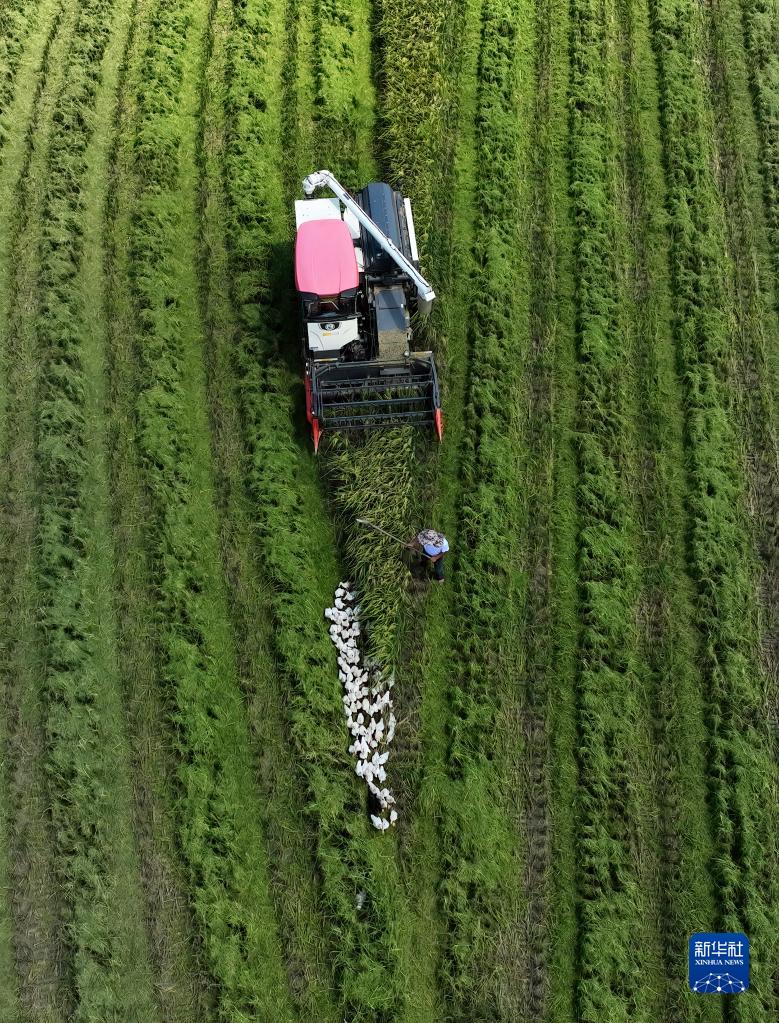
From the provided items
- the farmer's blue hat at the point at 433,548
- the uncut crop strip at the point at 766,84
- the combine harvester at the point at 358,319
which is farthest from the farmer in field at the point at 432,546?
the uncut crop strip at the point at 766,84

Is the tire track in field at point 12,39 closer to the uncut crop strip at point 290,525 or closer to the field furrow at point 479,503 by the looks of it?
the uncut crop strip at point 290,525

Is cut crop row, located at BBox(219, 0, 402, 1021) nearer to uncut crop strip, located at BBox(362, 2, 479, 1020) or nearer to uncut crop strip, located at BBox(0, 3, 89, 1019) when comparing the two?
uncut crop strip, located at BBox(362, 2, 479, 1020)

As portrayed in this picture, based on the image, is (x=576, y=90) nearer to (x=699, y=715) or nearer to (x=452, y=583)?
(x=452, y=583)

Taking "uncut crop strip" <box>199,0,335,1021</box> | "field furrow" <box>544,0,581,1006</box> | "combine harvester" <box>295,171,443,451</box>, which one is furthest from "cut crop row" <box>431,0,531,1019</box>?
"uncut crop strip" <box>199,0,335,1021</box>

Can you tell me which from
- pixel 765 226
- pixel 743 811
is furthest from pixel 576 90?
pixel 743 811

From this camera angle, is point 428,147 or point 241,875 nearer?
point 241,875

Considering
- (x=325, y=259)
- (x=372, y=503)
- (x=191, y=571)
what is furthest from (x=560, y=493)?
(x=191, y=571)
